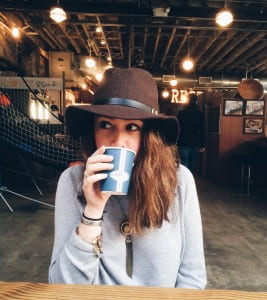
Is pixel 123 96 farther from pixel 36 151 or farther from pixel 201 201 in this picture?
pixel 201 201

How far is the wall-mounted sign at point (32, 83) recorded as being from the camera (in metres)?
5.67

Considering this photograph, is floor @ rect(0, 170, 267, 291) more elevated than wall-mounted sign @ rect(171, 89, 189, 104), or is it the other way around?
wall-mounted sign @ rect(171, 89, 189, 104)

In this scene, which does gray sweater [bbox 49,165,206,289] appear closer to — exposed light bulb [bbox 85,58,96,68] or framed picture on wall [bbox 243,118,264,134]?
framed picture on wall [bbox 243,118,264,134]

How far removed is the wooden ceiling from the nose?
5.43 meters

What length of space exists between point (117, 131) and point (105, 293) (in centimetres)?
48

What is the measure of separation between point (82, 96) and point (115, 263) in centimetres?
1368

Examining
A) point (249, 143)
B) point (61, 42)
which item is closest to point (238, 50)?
point (249, 143)

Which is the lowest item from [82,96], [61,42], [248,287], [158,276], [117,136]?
[248,287]

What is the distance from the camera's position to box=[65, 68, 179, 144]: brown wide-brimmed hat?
91 centimetres

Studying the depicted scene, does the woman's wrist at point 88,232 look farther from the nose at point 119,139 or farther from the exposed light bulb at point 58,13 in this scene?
the exposed light bulb at point 58,13

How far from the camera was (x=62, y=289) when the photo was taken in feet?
2.16

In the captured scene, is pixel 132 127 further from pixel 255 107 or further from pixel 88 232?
pixel 255 107

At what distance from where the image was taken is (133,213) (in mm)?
990

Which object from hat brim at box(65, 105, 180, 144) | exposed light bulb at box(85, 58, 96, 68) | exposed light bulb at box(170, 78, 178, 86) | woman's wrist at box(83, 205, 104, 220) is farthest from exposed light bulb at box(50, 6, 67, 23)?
exposed light bulb at box(170, 78, 178, 86)
